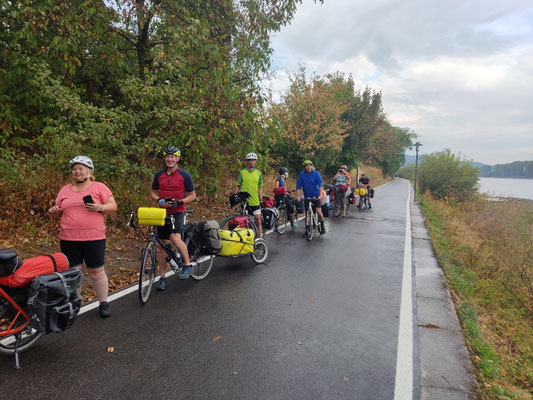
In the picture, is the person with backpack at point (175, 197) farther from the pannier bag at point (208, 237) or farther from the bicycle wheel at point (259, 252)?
the bicycle wheel at point (259, 252)

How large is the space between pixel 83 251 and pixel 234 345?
6.78ft

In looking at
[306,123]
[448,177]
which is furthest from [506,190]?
[306,123]

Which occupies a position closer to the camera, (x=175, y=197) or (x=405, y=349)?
(x=405, y=349)

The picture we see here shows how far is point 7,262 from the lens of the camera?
2945mm

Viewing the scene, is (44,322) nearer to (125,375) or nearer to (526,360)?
(125,375)

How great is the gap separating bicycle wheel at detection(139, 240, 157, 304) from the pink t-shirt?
3.05 feet

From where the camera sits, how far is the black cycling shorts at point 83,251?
395 centimetres

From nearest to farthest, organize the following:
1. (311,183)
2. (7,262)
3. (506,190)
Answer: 1. (7,262)
2. (311,183)
3. (506,190)

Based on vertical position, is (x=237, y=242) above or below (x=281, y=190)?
below

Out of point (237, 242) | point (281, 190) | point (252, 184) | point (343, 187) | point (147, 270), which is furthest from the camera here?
point (343, 187)

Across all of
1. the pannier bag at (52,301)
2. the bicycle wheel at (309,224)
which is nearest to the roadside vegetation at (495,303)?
the bicycle wheel at (309,224)

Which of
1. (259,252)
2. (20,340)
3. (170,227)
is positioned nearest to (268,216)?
(259,252)

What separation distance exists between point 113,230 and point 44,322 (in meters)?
5.07

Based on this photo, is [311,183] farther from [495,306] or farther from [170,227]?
[170,227]
